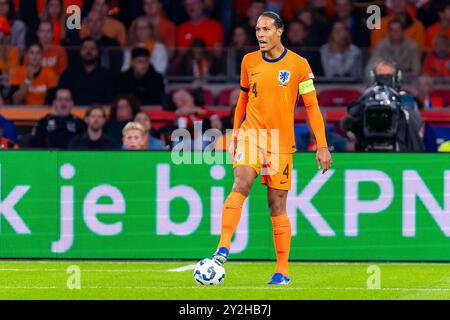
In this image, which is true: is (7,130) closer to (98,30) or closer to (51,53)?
(51,53)

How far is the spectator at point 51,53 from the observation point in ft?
64.0

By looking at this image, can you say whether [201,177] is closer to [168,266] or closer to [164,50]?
[168,266]

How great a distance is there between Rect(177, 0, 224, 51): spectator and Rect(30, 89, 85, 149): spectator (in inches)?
124

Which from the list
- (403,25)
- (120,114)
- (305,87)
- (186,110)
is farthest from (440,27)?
(305,87)

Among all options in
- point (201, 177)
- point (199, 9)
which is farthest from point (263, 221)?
point (199, 9)

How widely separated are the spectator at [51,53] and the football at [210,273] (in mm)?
9100

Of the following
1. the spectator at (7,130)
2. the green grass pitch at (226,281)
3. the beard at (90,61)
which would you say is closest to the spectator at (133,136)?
the green grass pitch at (226,281)

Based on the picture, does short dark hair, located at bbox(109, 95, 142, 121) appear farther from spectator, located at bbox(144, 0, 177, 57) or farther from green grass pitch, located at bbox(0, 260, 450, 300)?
green grass pitch, located at bbox(0, 260, 450, 300)

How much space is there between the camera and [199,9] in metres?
20.4

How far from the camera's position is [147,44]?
65.5 ft

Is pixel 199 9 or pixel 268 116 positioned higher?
pixel 199 9

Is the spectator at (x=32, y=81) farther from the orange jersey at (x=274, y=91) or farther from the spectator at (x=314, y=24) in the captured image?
the orange jersey at (x=274, y=91)

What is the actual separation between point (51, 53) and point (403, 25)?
16.7ft
